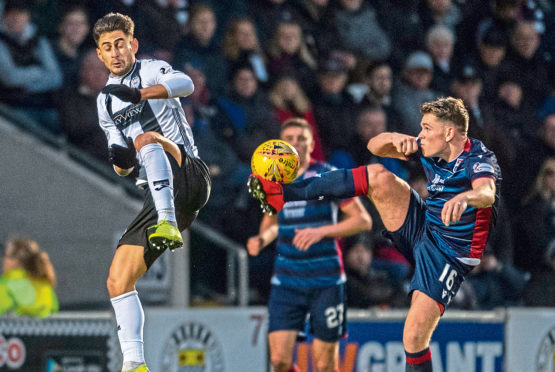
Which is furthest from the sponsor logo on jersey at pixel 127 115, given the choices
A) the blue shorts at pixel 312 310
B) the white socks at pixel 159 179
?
the blue shorts at pixel 312 310

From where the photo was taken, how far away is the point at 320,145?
9875mm

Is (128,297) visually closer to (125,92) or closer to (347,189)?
(125,92)

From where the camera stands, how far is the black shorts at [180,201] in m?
5.61

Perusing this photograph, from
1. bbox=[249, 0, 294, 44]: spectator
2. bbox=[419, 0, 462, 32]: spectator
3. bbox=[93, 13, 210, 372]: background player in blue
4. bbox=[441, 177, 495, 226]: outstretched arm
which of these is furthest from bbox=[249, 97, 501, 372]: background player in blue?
bbox=[419, 0, 462, 32]: spectator

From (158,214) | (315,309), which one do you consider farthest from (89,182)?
(158,214)

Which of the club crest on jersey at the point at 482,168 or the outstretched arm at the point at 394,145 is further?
the outstretched arm at the point at 394,145

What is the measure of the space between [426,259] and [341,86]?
15.5 feet

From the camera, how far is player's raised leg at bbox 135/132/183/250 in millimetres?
5363

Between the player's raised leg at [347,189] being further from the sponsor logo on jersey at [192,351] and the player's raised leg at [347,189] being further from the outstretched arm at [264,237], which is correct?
the sponsor logo on jersey at [192,351]

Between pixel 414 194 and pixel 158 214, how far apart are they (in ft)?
5.44

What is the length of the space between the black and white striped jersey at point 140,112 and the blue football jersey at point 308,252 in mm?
1683

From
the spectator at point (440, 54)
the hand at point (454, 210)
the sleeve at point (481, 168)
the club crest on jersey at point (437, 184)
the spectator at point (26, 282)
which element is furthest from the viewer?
the spectator at point (440, 54)

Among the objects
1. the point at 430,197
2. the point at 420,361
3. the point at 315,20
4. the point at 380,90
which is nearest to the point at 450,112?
the point at 430,197

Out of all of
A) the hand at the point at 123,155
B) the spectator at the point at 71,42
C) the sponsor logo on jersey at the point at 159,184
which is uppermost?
the spectator at the point at 71,42
